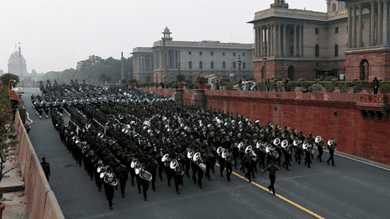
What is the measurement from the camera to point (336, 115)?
26.5m

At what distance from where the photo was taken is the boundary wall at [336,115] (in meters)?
22.7

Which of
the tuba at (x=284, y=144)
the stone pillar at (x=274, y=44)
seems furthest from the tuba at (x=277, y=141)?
the stone pillar at (x=274, y=44)

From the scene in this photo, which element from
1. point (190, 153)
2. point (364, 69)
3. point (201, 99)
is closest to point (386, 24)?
point (364, 69)

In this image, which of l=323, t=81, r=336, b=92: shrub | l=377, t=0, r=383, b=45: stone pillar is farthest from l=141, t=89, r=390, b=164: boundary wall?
l=377, t=0, r=383, b=45: stone pillar

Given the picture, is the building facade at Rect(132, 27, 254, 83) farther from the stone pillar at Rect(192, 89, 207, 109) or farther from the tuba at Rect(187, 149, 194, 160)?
the tuba at Rect(187, 149, 194, 160)

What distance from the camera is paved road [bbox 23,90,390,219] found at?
517 inches

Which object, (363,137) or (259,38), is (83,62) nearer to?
(259,38)

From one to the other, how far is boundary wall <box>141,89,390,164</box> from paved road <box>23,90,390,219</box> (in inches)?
156

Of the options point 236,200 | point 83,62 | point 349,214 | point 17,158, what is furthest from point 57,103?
point 83,62

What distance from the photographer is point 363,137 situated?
947 inches

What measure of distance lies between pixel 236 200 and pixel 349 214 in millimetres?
4338

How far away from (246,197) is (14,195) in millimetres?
8945

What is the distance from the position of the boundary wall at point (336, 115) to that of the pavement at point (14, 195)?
67.9ft

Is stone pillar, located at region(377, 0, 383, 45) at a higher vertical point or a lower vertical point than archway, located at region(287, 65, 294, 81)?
higher
